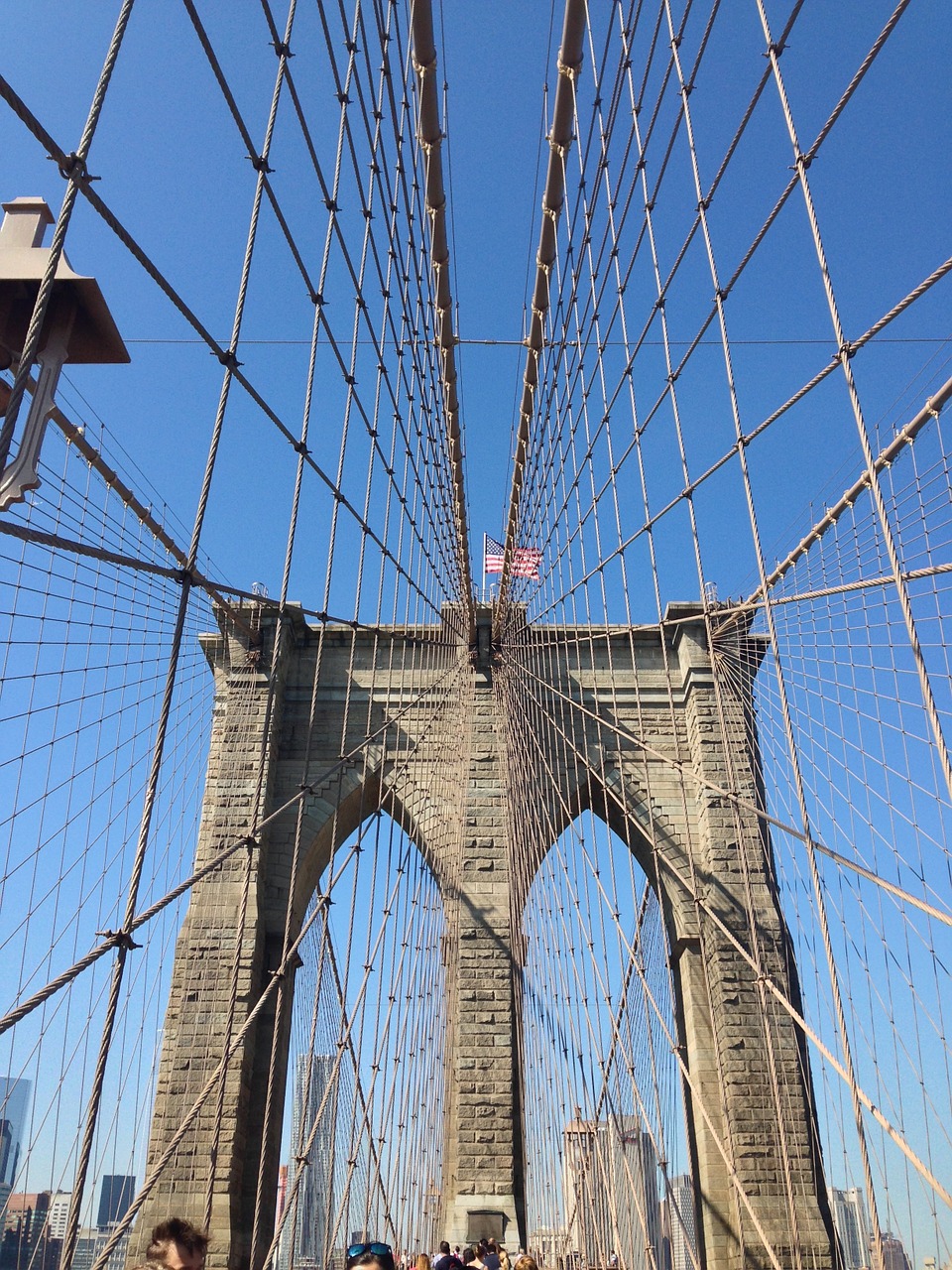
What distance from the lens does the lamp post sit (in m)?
3.00

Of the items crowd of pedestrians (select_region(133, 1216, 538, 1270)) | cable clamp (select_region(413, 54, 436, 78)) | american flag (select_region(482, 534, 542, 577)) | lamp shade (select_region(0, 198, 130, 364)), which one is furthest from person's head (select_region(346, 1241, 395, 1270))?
american flag (select_region(482, 534, 542, 577))

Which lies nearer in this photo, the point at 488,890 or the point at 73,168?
the point at 73,168

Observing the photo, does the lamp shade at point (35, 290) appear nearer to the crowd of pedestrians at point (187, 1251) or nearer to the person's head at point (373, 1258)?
the crowd of pedestrians at point (187, 1251)

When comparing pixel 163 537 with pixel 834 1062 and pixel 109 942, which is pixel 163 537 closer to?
pixel 109 942

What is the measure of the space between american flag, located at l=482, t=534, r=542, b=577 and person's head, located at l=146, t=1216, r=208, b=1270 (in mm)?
11946

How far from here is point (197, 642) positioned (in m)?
13.5

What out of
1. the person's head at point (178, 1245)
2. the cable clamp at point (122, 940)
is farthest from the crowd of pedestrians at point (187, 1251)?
the cable clamp at point (122, 940)

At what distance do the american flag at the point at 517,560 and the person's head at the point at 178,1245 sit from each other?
1195cm

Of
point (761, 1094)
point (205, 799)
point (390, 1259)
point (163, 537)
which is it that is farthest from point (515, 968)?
point (390, 1259)

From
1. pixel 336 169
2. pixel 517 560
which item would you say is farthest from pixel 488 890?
pixel 336 169

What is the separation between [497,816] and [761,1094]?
430 cm

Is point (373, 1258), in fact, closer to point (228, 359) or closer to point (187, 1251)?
point (187, 1251)

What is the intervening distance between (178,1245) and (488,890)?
11300mm

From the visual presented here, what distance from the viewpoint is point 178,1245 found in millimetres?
1979
